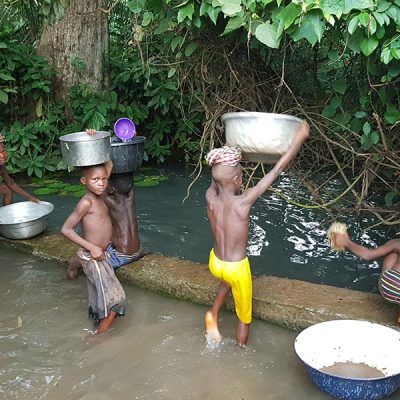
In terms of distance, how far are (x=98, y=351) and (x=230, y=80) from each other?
7.93 ft

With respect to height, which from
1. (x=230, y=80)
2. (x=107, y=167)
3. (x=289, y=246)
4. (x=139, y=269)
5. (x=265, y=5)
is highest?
(x=265, y=5)

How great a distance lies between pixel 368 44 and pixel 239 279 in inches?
63.6

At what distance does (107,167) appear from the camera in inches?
153

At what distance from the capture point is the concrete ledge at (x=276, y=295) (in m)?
3.62

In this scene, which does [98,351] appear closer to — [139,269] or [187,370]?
[187,370]

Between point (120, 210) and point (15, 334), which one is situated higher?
point (120, 210)

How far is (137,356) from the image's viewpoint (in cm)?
349

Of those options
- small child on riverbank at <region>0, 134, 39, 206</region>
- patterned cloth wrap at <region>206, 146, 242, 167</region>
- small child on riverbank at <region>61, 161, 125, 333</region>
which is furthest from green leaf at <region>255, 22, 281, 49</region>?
small child on riverbank at <region>0, 134, 39, 206</region>

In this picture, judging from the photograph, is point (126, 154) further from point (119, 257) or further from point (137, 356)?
point (137, 356)

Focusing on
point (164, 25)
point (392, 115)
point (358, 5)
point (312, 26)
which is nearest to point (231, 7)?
point (312, 26)

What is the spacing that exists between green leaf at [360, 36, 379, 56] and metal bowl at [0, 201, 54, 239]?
3559 millimetres

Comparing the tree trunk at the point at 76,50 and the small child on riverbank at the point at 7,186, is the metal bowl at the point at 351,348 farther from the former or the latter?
the tree trunk at the point at 76,50

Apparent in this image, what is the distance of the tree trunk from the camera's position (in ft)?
28.0

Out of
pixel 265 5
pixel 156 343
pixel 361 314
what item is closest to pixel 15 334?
pixel 156 343
